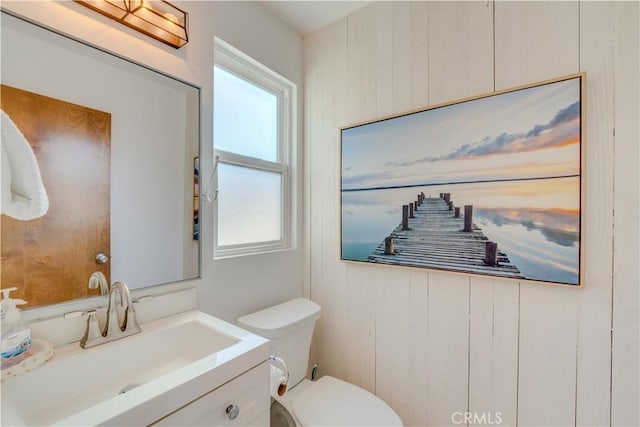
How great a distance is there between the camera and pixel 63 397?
0.75 meters

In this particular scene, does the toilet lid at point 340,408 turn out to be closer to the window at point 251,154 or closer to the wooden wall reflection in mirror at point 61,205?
the window at point 251,154

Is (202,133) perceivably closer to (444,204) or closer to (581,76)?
(444,204)

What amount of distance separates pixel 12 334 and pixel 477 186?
158 centimetres

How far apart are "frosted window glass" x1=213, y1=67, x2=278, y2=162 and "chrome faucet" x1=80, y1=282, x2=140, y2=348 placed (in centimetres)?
77

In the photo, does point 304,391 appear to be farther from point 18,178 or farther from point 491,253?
point 18,178

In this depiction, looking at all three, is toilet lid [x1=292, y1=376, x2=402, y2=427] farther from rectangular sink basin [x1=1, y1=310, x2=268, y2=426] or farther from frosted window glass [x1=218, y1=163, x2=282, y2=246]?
frosted window glass [x1=218, y1=163, x2=282, y2=246]

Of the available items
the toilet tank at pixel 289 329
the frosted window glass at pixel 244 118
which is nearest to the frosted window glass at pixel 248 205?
the frosted window glass at pixel 244 118

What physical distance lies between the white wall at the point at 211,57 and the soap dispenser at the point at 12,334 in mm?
486

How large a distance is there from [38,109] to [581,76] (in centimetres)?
176

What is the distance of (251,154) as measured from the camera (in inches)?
61.1

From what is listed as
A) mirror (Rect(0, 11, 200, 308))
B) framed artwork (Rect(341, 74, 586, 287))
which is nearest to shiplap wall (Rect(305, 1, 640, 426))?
framed artwork (Rect(341, 74, 586, 287))

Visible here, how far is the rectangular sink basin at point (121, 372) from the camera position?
2.04 ft

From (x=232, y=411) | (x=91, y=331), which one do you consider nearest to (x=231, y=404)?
(x=232, y=411)

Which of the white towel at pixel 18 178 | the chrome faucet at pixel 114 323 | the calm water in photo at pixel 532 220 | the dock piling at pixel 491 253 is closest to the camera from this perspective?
the white towel at pixel 18 178
